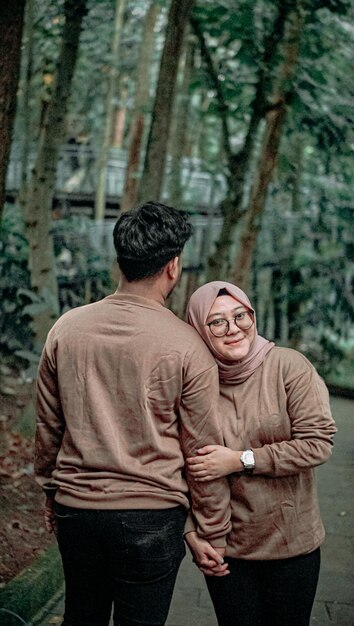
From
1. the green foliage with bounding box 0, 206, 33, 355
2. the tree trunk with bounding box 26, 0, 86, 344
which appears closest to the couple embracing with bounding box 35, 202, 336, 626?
the tree trunk with bounding box 26, 0, 86, 344

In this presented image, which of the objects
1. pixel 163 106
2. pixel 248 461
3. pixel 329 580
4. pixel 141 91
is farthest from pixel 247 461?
pixel 141 91

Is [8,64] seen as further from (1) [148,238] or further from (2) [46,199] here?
(2) [46,199]

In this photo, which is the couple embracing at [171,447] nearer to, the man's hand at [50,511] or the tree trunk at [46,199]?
the man's hand at [50,511]

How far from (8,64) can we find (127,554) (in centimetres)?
267

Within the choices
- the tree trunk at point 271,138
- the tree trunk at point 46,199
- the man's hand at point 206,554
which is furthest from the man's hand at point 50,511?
the tree trunk at point 271,138

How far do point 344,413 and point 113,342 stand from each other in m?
8.45

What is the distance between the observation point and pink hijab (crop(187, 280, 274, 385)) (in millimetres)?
2617

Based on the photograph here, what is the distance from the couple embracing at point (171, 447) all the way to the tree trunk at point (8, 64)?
192 centimetres

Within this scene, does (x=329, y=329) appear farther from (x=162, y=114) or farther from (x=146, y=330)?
(x=146, y=330)

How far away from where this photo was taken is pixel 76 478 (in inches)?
98.9

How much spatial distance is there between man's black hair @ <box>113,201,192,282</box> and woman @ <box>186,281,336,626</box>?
213mm

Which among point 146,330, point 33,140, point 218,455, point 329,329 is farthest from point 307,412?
point 33,140

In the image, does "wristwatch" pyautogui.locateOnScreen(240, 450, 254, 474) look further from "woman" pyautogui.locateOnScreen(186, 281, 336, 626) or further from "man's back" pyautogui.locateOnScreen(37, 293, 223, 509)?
"man's back" pyautogui.locateOnScreen(37, 293, 223, 509)

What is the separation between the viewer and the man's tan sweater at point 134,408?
2.45 metres
